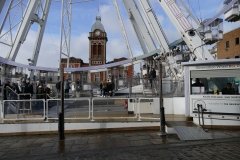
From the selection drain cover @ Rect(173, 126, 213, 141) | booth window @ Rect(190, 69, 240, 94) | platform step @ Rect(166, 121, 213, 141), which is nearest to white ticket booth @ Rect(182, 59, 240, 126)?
booth window @ Rect(190, 69, 240, 94)

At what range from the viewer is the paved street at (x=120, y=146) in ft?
22.1

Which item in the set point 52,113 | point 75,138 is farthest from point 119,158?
point 52,113

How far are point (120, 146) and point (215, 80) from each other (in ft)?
16.6

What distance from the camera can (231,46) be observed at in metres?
46.4

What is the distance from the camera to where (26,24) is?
2552cm

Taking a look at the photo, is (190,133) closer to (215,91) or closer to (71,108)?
(215,91)

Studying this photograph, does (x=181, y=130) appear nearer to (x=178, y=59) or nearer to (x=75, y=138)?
(x=75, y=138)

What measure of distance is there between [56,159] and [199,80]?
263 inches

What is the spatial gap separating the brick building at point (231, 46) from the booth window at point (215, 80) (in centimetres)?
3778

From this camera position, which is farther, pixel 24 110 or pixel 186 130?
pixel 24 110

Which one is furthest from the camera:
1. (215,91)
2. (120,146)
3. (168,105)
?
(168,105)

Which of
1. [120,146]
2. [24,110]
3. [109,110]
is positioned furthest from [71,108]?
[120,146]

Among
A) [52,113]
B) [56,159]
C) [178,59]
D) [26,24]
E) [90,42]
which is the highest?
[90,42]

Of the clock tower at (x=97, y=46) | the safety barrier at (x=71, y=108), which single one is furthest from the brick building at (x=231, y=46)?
the safety barrier at (x=71, y=108)
